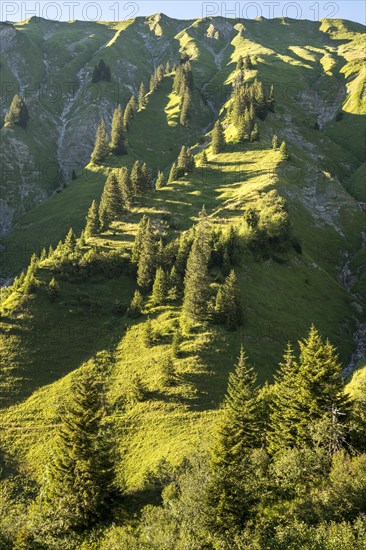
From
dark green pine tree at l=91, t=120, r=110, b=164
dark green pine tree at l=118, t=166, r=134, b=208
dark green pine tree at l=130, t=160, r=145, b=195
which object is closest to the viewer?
dark green pine tree at l=118, t=166, r=134, b=208

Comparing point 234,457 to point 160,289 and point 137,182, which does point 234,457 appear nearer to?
point 160,289

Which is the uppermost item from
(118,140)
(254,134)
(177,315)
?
(118,140)

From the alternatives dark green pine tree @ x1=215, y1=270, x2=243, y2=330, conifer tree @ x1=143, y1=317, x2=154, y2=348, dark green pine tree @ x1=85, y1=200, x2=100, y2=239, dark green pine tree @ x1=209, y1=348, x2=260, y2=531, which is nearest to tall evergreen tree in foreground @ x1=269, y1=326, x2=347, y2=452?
dark green pine tree @ x1=209, y1=348, x2=260, y2=531

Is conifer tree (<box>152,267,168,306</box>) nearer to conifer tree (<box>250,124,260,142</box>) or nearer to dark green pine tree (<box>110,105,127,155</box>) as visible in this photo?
conifer tree (<box>250,124,260,142</box>)

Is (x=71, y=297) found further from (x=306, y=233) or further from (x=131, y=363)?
(x=306, y=233)

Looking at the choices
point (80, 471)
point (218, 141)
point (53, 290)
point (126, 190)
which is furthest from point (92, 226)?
point (80, 471)

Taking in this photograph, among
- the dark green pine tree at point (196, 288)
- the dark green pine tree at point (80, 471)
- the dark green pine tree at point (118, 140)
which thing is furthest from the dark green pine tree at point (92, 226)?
the dark green pine tree at point (118, 140)

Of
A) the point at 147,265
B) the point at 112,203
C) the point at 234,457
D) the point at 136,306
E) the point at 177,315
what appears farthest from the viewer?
the point at 112,203
